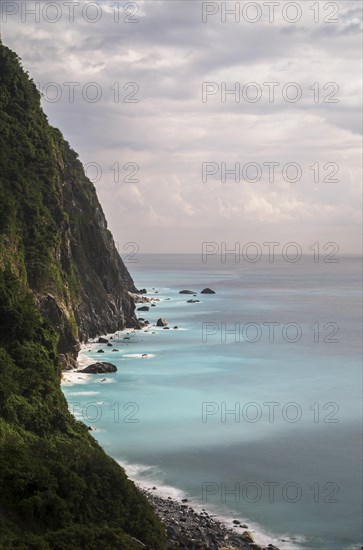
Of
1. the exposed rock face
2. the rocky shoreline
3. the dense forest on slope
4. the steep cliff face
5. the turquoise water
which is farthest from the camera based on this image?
the exposed rock face

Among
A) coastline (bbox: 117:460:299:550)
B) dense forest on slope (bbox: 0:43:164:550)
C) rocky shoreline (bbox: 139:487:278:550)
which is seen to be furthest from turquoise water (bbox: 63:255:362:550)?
dense forest on slope (bbox: 0:43:164:550)

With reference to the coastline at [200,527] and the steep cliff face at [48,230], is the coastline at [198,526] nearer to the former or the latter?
the coastline at [200,527]

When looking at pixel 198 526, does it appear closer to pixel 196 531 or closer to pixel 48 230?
pixel 196 531

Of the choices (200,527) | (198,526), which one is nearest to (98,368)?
(198,526)

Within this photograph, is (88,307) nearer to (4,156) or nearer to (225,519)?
(4,156)

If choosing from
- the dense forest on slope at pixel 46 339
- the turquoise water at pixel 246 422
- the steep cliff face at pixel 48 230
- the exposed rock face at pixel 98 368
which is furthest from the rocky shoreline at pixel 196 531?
the exposed rock face at pixel 98 368

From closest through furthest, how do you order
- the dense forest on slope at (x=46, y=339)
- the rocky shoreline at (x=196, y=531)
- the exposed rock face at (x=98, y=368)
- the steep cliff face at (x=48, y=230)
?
the dense forest on slope at (x=46, y=339)
the rocky shoreline at (x=196, y=531)
the steep cliff face at (x=48, y=230)
the exposed rock face at (x=98, y=368)

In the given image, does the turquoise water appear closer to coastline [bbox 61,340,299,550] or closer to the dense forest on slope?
coastline [bbox 61,340,299,550]
